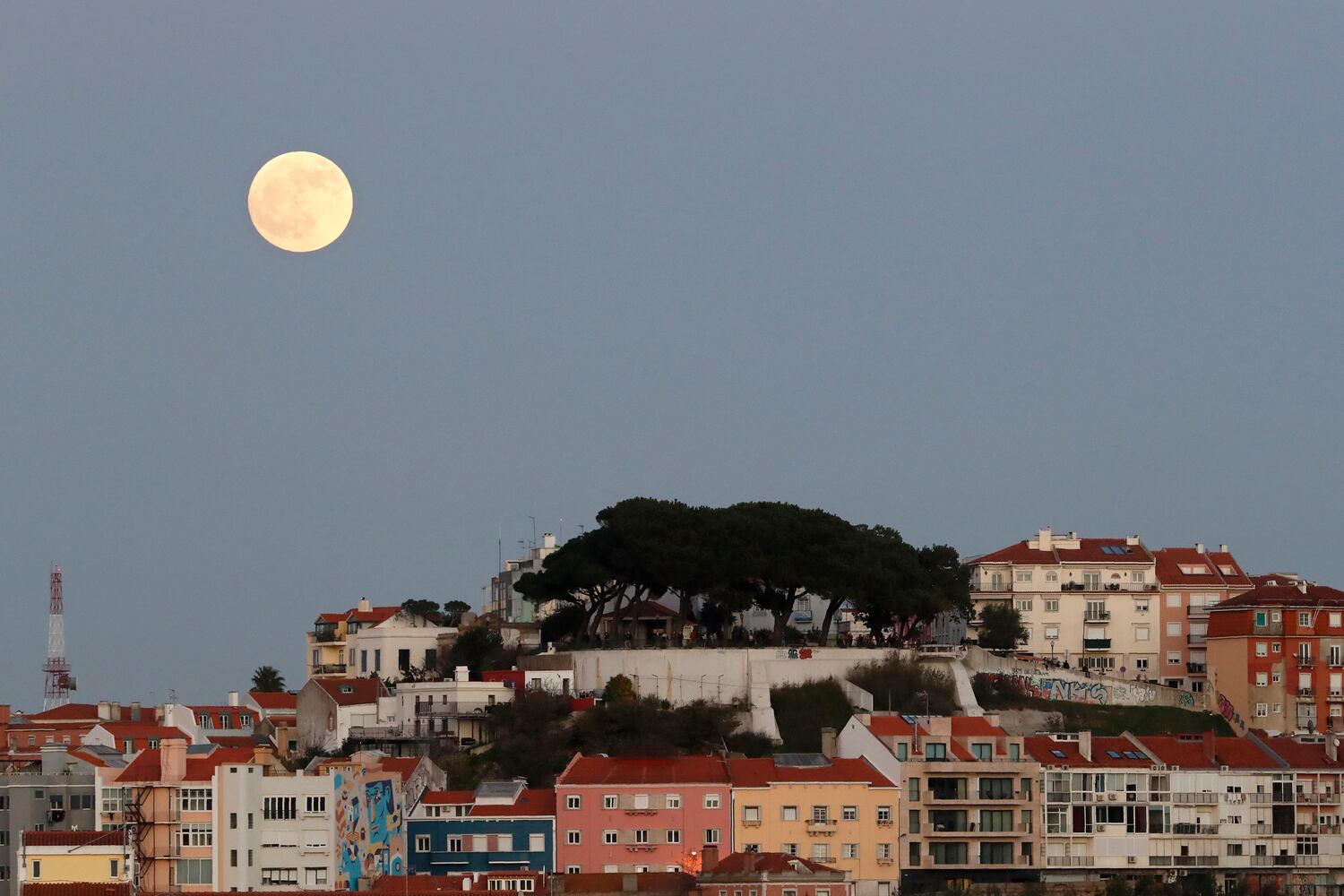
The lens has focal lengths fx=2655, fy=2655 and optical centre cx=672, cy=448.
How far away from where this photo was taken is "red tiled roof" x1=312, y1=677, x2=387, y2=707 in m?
107

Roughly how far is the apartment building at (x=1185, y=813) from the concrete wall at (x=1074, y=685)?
439 inches

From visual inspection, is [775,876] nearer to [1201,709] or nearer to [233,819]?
[233,819]

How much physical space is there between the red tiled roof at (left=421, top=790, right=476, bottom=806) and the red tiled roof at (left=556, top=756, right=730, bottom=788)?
325cm

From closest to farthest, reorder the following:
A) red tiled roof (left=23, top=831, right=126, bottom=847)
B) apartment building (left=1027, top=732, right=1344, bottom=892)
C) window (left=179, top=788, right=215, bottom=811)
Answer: red tiled roof (left=23, top=831, right=126, bottom=847), window (left=179, top=788, right=215, bottom=811), apartment building (left=1027, top=732, right=1344, bottom=892)

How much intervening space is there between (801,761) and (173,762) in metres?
23.1

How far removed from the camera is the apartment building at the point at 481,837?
295ft

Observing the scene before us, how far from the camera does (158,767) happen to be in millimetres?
86062

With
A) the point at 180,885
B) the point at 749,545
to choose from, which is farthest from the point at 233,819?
the point at 749,545

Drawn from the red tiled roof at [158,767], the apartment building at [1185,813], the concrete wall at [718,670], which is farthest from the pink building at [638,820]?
the concrete wall at [718,670]

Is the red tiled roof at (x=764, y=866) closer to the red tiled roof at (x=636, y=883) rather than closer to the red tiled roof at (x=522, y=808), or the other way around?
the red tiled roof at (x=636, y=883)

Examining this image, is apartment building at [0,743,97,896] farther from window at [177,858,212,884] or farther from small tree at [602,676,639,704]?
small tree at [602,676,639,704]

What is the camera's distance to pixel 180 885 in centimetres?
8431

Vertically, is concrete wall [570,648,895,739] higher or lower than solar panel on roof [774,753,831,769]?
higher

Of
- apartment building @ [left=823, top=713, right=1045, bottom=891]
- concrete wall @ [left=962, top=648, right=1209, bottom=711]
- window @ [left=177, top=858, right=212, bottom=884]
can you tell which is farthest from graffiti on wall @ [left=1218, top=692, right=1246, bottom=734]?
window @ [left=177, top=858, right=212, bottom=884]
